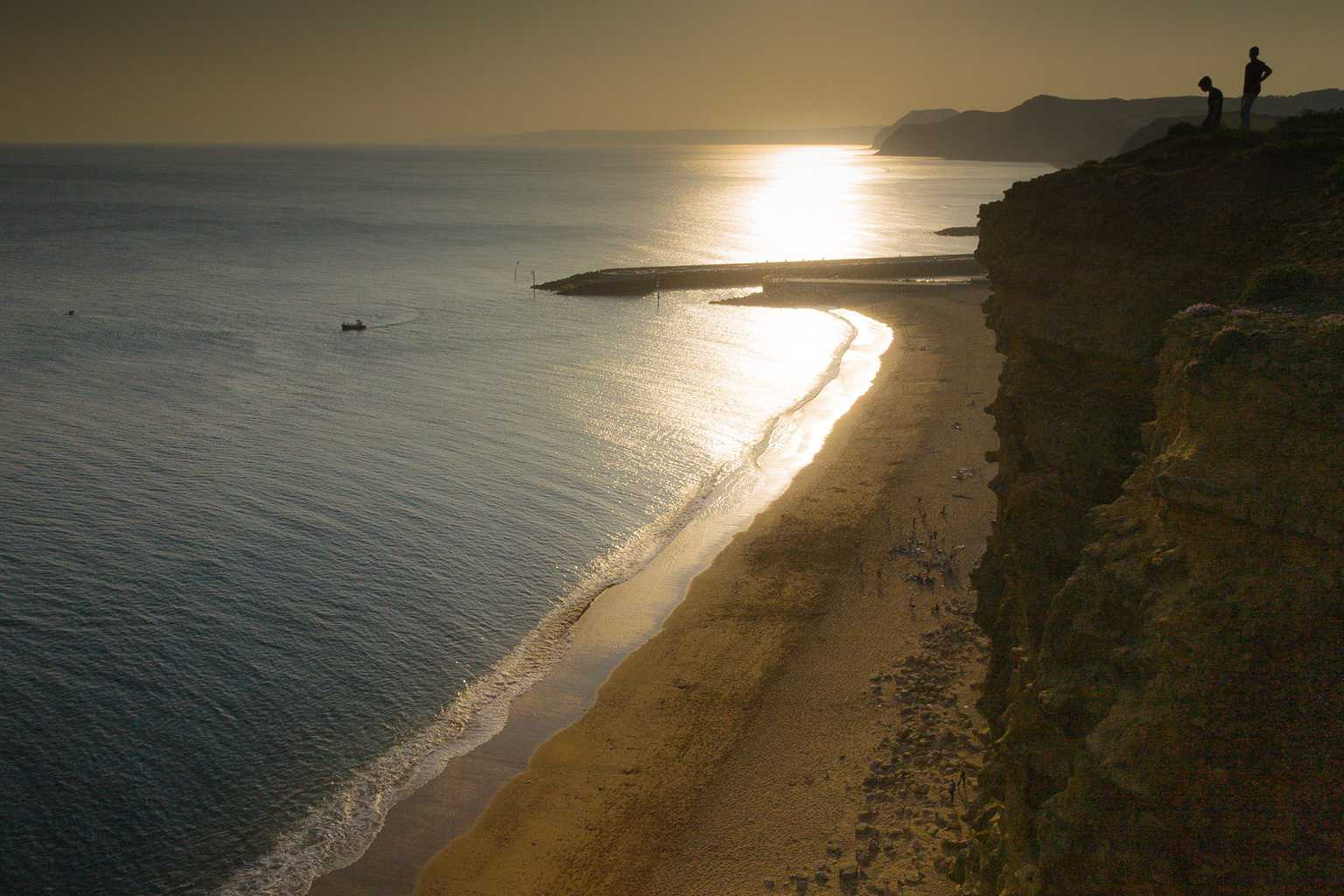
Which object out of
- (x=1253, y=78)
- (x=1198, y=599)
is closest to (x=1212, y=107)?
(x=1253, y=78)

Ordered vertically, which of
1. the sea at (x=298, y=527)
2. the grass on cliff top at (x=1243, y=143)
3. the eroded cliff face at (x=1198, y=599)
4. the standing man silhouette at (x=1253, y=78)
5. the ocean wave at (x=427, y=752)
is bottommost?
the ocean wave at (x=427, y=752)

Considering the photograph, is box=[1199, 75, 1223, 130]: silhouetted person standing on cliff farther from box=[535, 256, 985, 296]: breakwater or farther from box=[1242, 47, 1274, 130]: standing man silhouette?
box=[535, 256, 985, 296]: breakwater

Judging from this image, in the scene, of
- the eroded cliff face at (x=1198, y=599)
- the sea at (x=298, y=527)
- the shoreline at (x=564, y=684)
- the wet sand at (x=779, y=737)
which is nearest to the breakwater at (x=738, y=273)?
the sea at (x=298, y=527)

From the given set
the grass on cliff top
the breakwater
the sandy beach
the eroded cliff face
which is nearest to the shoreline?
the sandy beach

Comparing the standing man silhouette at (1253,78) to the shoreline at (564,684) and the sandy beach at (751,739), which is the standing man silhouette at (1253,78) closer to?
the sandy beach at (751,739)

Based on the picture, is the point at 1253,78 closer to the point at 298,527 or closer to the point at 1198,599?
the point at 1198,599

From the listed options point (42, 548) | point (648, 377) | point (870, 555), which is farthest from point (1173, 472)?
point (648, 377)
